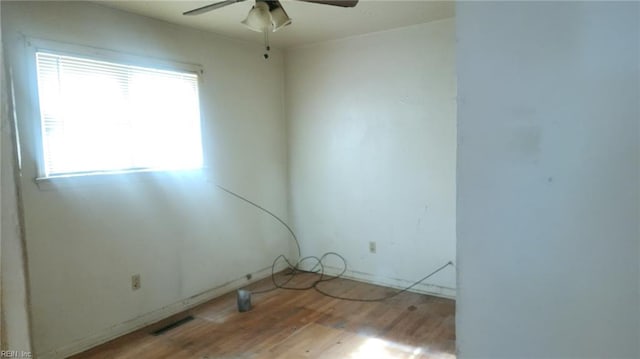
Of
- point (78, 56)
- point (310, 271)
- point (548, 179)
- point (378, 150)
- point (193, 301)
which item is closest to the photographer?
point (548, 179)

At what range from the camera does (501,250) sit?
2.03 ft

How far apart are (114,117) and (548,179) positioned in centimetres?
306

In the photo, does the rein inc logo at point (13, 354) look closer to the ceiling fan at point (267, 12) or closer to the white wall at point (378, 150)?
the ceiling fan at point (267, 12)

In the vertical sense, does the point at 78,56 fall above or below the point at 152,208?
above

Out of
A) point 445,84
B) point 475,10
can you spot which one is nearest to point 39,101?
point 475,10

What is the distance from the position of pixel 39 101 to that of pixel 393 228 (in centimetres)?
302

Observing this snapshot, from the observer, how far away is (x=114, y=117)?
2.96 meters

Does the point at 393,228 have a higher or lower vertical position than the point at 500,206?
lower

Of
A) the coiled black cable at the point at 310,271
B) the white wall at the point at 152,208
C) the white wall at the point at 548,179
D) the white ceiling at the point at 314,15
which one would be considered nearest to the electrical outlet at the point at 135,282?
the white wall at the point at 152,208

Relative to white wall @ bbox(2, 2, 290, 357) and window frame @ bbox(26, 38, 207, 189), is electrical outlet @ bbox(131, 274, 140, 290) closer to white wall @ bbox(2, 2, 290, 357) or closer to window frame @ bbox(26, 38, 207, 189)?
white wall @ bbox(2, 2, 290, 357)

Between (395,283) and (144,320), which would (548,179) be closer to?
(144,320)

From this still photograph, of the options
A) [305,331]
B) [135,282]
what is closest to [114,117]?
[135,282]

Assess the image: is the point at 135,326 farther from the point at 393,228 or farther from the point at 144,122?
the point at 393,228

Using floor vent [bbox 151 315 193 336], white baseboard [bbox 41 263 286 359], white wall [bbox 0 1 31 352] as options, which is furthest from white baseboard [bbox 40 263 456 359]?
white wall [bbox 0 1 31 352]
